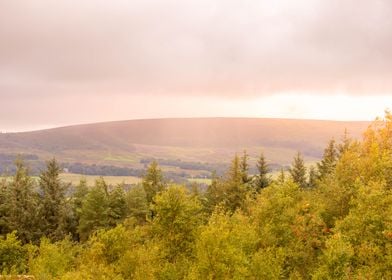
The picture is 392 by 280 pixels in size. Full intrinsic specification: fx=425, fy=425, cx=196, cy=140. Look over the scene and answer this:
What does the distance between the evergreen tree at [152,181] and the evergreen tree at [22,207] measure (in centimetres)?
2358

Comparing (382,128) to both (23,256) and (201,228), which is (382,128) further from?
(23,256)

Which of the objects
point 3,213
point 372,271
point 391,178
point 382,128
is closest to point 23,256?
point 3,213

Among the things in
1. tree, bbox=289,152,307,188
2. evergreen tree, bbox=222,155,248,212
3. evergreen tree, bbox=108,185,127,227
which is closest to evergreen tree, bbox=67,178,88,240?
evergreen tree, bbox=108,185,127,227

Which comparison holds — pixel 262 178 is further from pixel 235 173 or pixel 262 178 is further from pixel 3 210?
pixel 3 210

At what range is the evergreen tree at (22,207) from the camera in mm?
Answer: 79438

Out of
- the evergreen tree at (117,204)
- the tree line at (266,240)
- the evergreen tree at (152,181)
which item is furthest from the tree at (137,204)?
the tree line at (266,240)

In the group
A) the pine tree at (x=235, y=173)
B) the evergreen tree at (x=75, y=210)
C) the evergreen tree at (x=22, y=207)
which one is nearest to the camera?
the evergreen tree at (x=22, y=207)

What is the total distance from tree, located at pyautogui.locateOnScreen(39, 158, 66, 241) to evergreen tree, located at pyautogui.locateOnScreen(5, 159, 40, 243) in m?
2.01

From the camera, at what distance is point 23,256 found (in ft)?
226

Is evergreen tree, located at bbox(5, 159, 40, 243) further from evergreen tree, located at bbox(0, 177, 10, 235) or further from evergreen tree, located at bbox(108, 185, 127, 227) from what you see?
evergreen tree, located at bbox(108, 185, 127, 227)

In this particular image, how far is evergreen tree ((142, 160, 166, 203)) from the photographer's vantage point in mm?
93312

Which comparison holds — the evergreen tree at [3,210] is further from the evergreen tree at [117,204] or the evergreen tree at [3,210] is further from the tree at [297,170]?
the tree at [297,170]

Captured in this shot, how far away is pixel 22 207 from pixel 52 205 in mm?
5854

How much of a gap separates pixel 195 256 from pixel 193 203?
21.5 feet
